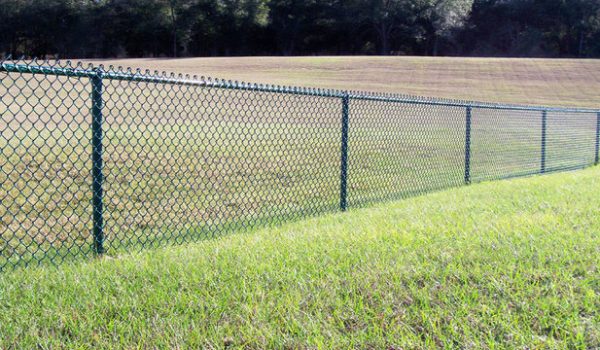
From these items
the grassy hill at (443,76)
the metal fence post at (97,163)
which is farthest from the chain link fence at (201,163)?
the grassy hill at (443,76)

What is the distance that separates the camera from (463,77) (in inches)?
1379

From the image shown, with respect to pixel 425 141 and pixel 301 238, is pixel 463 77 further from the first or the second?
pixel 301 238

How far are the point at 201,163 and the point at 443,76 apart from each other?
2943 centimetres

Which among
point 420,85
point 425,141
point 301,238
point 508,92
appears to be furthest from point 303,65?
point 301,238

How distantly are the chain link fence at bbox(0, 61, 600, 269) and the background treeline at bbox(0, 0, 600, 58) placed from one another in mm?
53119

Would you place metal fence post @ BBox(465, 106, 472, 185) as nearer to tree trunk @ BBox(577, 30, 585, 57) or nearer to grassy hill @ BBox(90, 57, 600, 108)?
grassy hill @ BBox(90, 57, 600, 108)

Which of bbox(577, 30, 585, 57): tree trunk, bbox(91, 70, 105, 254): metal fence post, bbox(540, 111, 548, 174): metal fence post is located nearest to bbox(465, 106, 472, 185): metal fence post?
bbox(540, 111, 548, 174): metal fence post

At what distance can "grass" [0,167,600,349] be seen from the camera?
265 cm

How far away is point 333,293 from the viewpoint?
3.13m

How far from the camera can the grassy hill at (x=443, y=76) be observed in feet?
95.5

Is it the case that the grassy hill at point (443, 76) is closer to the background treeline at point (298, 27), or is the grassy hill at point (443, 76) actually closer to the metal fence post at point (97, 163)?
the background treeline at point (298, 27)

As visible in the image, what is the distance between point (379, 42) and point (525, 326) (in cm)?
7271

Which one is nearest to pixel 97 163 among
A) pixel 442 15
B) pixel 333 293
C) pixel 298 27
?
pixel 333 293

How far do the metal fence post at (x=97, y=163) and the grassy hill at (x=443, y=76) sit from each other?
2527 centimetres
